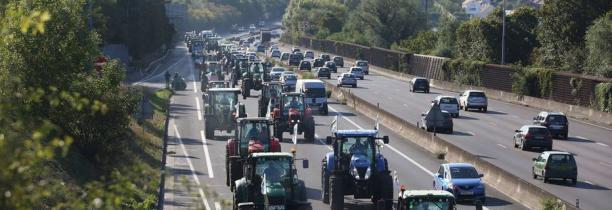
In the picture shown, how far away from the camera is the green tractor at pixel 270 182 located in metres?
24.8

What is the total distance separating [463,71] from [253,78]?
26301mm

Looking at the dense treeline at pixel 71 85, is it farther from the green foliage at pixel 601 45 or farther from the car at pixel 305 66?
the car at pixel 305 66

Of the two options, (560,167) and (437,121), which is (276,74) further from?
(560,167)

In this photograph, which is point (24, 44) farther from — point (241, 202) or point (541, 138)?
point (541, 138)

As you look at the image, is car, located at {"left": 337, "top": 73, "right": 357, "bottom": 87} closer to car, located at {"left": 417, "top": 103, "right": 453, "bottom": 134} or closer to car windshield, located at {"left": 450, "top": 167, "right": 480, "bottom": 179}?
car, located at {"left": 417, "top": 103, "right": 453, "bottom": 134}

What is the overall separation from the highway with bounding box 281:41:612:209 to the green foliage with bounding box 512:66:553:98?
2.47m

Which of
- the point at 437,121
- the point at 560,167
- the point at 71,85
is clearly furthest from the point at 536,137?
the point at 71,85

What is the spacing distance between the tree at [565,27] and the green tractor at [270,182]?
68.5 meters

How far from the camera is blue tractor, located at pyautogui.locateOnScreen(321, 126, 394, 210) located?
91.5 feet

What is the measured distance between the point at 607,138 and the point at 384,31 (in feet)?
367

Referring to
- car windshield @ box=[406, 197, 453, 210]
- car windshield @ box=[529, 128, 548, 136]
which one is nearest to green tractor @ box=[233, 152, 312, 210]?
car windshield @ box=[406, 197, 453, 210]

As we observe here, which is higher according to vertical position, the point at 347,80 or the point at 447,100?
the point at 447,100

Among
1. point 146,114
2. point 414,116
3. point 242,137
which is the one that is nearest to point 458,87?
point 414,116

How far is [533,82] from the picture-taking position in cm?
8144
